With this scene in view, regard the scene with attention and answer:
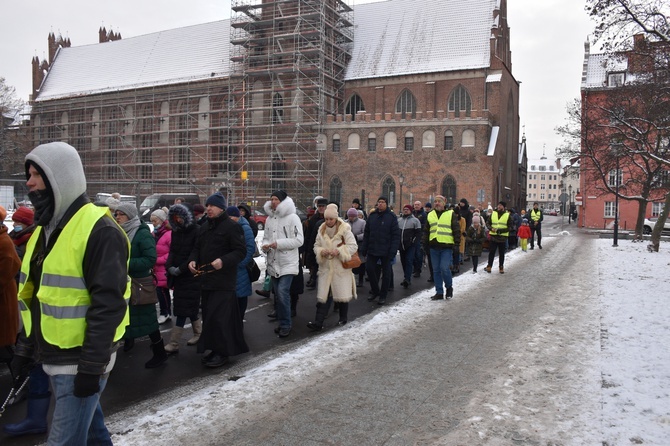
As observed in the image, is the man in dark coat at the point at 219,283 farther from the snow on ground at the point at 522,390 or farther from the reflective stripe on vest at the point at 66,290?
the reflective stripe on vest at the point at 66,290

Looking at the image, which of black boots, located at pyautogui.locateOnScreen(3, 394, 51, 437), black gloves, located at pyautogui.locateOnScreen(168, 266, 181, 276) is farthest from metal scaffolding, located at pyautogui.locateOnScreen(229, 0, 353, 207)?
black boots, located at pyautogui.locateOnScreen(3, 394, 51, 437)

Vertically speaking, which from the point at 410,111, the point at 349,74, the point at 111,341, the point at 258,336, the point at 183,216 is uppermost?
the point at 349,74

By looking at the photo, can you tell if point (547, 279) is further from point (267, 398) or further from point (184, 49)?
point (184, 49)

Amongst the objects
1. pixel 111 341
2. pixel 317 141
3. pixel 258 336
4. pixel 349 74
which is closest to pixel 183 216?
pixel 258 336

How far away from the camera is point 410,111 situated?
152ft

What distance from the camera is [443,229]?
10148 mm

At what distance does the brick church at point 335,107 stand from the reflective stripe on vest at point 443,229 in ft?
98.0

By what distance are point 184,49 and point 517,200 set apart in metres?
37.9

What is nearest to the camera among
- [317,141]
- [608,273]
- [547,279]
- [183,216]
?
[183,216]

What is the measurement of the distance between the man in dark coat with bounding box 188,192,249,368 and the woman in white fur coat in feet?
6.54

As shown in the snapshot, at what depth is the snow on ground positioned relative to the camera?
4.27 meters

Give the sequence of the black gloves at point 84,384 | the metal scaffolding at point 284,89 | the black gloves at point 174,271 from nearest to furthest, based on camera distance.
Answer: the black gloves at point 84,384 → the black gloves at point 174,271 → the metal scaffolding at point 284,89

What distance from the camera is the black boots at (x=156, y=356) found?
20.0 feet

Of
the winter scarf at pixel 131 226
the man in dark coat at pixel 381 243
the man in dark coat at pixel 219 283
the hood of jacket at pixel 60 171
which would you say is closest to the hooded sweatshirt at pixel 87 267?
the hood of jacket at pixel 60 171
